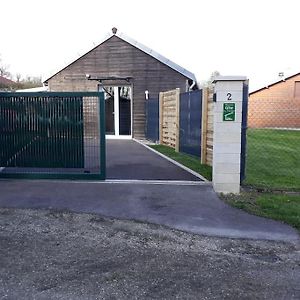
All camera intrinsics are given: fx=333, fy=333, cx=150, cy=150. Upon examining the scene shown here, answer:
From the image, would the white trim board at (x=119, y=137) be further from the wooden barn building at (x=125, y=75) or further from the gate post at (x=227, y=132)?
the gate post at (x=227, y=132)

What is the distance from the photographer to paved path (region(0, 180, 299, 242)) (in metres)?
4.67

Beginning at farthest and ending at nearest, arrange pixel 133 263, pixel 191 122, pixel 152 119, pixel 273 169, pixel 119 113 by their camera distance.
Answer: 1. pixel 119 113
2. pixel 152 119
3. pixel 191 122
4. pixel 273 169
5. pixel 133 263

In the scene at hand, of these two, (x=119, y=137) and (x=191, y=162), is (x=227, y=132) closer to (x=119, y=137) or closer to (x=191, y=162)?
(x=191, y=162)

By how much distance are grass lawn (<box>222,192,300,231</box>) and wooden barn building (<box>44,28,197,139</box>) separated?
37.0ft

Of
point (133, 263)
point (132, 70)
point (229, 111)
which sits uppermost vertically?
point (132, 70)

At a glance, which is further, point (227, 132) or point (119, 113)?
point (119, 113)

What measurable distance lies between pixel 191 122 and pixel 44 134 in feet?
15.8

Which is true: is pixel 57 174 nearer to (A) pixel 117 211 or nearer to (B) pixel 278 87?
(A) pixel 117 211

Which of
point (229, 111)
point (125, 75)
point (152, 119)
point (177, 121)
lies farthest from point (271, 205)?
point (125, 75)

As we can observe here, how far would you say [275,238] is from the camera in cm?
433

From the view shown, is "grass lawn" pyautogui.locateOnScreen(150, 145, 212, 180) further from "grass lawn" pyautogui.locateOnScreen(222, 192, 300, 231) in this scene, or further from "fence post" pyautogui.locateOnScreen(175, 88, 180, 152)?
"grass lawn" pyautogui.locateOnScreen(222, 192, 300, 231)

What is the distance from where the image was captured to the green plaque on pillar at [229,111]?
6164 millimetres

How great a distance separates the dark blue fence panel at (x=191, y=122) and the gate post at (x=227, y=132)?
133 inches

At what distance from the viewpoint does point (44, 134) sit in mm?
7199
